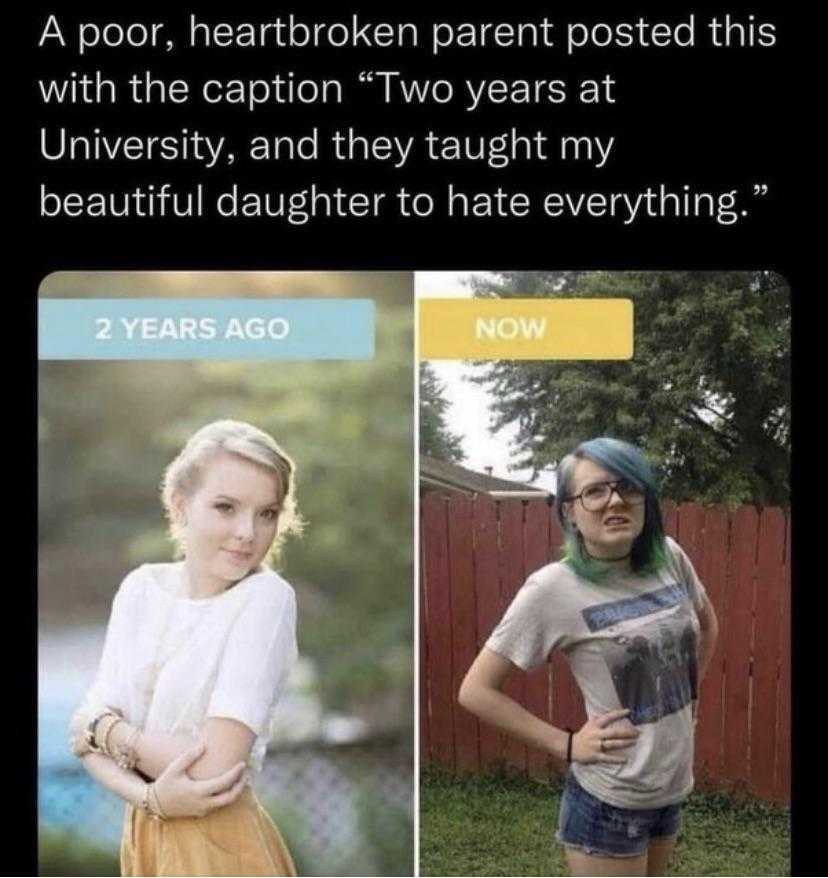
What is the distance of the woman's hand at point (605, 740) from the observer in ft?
12.5

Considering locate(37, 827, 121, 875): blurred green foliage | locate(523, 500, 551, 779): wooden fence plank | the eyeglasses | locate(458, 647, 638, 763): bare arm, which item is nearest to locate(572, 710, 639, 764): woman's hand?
locate(458, 647, 638, 763): bare arm

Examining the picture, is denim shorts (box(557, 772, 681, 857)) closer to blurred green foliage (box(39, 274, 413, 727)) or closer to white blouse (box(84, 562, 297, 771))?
blurred green foliage (box(39, 274, 413, 727))

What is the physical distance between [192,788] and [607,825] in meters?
1.16

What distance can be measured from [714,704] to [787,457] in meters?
0.74

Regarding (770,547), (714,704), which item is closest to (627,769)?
(714,704)

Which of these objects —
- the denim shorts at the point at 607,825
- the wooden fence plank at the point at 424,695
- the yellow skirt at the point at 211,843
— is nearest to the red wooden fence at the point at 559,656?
the wooden fence plank at the point at 424,695

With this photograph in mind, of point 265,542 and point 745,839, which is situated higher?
point 265,542

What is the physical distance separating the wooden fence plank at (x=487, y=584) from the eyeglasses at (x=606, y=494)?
0.24 metres

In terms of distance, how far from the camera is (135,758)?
12.5 ft

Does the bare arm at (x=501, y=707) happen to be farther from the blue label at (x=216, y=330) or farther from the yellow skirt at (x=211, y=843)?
the blue label at (x=216, y=330)

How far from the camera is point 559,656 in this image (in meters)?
3.82

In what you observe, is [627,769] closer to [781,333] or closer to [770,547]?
[770,547]

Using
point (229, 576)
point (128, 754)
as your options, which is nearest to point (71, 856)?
point (128, 754)
